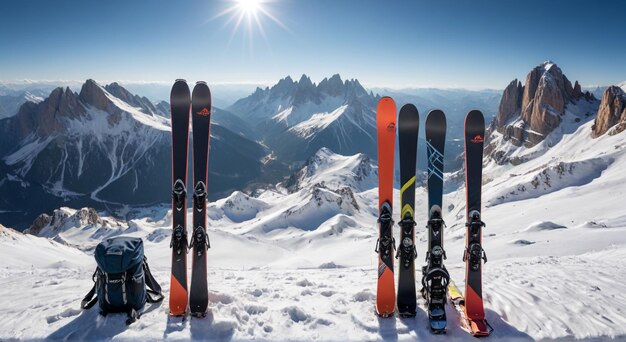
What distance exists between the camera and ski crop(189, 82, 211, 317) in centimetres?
700

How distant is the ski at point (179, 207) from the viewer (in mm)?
7035

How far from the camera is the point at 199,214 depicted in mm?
7410

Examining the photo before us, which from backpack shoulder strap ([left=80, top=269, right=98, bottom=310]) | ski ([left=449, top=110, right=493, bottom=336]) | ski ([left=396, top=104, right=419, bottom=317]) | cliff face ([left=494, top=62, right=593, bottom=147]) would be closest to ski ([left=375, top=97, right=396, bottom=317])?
ski ([left=396, top=104, right=419, bottom=317])

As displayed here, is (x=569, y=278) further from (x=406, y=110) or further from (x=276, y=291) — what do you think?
(x=276, y=291)

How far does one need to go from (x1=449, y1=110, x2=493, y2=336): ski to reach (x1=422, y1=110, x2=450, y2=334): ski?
454mm

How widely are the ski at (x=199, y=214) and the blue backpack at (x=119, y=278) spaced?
104 centimetres

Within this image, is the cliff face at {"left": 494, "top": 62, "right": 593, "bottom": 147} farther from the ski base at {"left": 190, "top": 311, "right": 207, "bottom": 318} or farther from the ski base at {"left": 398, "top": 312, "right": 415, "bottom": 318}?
the ski base at {"left": 190, "top": 311, "right": 207, "bottom": 318}

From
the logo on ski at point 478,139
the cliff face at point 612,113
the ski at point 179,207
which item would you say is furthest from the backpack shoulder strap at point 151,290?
the cliff face at point 612,113

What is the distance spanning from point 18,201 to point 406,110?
25312 centimetres

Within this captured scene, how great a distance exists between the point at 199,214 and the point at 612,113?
13386 centimetres

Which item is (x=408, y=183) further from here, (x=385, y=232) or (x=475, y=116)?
(x=475, y=116)

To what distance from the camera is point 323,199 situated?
3597 inches

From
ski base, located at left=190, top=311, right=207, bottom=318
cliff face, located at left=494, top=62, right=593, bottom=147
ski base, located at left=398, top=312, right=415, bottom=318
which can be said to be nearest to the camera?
ski base, located at left=190, top=311, right=207, bottom=318

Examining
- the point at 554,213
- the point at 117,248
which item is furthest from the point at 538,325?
the point at 554,213
